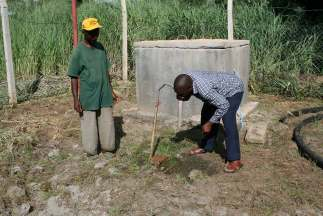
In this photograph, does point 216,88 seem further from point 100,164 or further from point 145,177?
point 100,164

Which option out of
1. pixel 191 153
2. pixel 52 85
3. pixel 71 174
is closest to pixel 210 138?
pixel 191 153

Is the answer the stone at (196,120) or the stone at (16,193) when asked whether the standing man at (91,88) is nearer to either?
the stone at (16,193)

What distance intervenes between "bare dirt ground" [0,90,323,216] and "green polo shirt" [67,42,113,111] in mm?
698

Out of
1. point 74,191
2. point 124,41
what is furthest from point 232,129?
point 124,41

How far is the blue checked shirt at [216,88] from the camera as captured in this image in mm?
3840

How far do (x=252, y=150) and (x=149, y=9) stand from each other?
15.7 ft

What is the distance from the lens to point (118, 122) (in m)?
5.89

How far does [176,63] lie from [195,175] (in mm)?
2024

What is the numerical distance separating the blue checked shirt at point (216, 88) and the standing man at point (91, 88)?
104 centimetres

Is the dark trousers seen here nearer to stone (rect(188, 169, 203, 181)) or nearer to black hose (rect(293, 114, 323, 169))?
stone (rect(188, 169, 203, 181))

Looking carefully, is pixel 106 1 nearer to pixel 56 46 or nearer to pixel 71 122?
pixel 56 46

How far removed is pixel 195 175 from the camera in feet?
13.3

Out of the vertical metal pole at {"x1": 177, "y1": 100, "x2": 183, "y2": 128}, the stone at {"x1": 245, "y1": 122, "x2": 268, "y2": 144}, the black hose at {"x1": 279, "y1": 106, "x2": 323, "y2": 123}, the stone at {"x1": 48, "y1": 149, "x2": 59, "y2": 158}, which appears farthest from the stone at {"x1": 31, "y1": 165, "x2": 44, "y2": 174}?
the black hose at {"x1": 279, "y1": 106, "x2": 323, "y2": 123}

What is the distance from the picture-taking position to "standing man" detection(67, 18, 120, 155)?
4297mm
